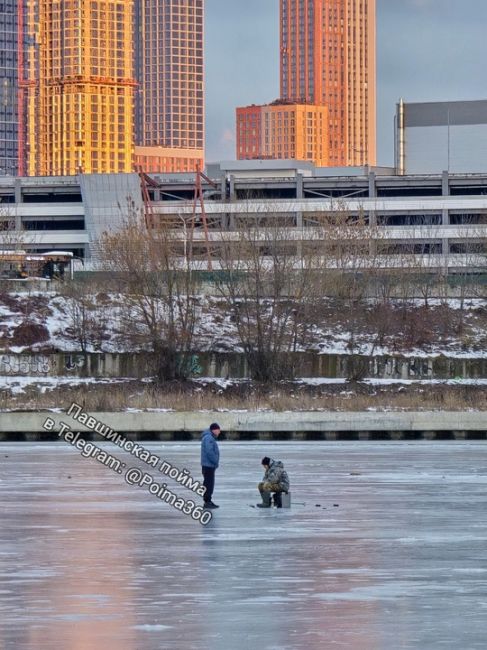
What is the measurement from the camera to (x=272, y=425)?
50219 mm

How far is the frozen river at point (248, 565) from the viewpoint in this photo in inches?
576

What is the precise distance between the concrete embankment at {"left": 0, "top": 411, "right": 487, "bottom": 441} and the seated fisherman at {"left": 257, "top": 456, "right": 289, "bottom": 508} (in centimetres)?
2277

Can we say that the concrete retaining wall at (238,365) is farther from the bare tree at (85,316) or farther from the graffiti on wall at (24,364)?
the bare tree at (85,316)

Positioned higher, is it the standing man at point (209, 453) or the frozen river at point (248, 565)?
the standing man at point (209, 453)

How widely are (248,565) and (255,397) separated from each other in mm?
42752

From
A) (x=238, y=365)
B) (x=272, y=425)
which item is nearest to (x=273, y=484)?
(x=272, y=425)

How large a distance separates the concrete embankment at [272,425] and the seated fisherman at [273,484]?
22.8 m

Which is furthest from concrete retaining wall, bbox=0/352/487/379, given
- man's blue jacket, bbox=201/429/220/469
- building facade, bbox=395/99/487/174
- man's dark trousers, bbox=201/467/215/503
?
building facade, bbox=395/99/487/174

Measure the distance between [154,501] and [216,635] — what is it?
12.8 meters

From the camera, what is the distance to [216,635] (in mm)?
14484

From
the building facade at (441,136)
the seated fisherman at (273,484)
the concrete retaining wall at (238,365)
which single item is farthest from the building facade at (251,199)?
the seated fisherman at (273,484)

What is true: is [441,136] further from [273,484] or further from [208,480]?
[208,480]

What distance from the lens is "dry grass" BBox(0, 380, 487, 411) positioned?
57938mm

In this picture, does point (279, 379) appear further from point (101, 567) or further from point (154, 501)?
point (101, 567)
